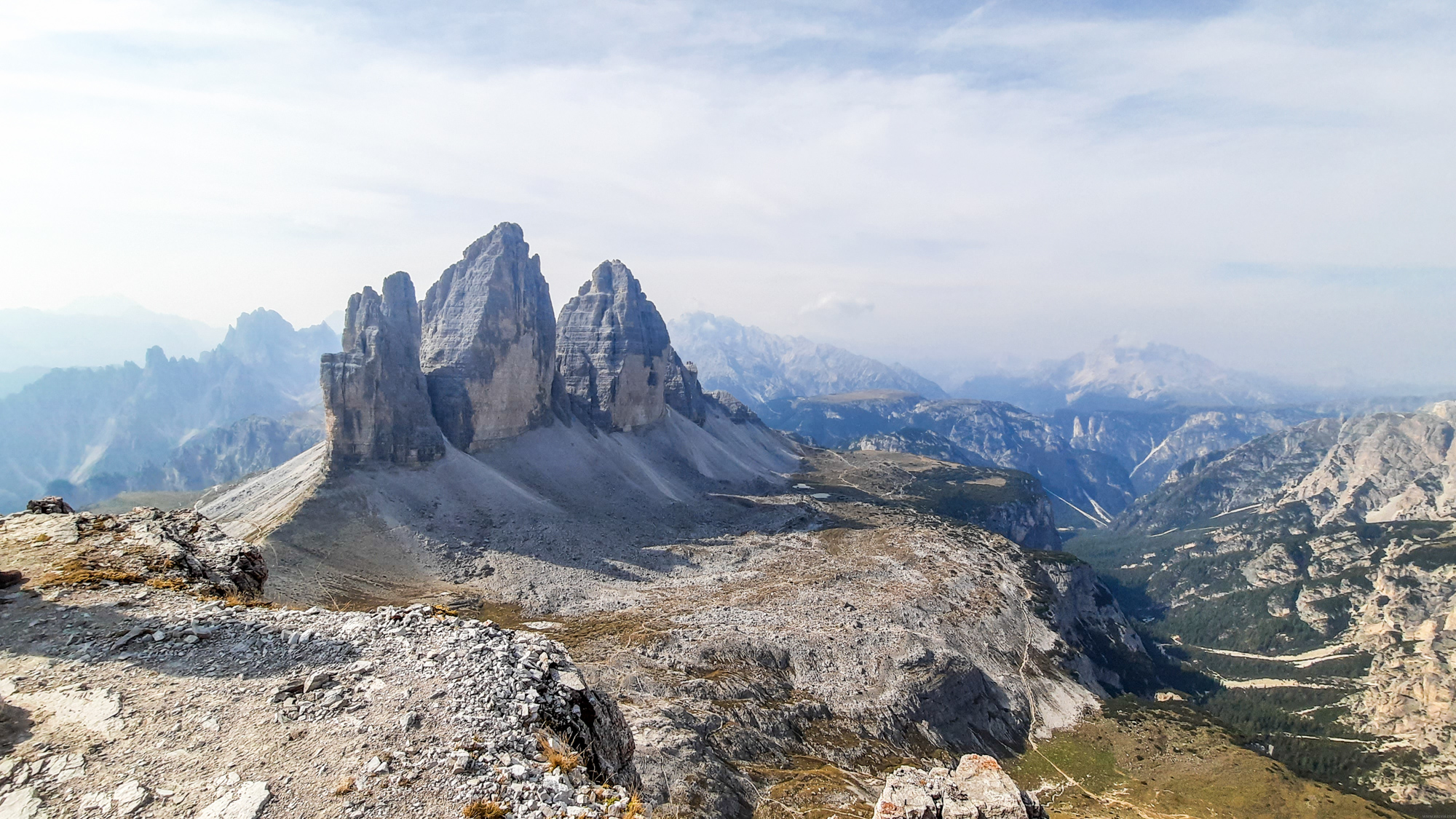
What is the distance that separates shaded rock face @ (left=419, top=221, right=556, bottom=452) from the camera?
94.4m

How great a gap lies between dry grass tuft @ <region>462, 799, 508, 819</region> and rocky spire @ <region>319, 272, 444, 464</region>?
76.9 metres

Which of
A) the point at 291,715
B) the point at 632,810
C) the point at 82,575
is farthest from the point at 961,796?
the point at 82,575

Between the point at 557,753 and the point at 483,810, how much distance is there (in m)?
1.94

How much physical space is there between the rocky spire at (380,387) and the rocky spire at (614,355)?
33567 millimetres

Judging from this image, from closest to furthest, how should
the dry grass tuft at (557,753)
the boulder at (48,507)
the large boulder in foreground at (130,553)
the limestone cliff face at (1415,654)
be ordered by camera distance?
the dry grass tuft at (557,753)
the large boulder in foreground at (130,553)
the boulder at (48,507)
the limestone cliff face at (1415,654)

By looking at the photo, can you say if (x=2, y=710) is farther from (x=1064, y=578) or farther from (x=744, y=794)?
(x=1064, y=578)

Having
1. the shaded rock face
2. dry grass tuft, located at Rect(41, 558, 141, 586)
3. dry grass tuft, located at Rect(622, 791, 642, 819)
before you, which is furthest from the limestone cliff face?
the shaded rock face

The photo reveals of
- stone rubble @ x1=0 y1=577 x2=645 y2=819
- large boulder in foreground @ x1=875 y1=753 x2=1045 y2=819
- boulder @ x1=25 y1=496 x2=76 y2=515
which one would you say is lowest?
large boulder in foreground @ x1=875 y1=753 x2=1045 y2=819

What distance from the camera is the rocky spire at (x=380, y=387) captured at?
7750cm

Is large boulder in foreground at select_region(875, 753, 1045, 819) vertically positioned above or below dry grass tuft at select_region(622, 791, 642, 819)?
below

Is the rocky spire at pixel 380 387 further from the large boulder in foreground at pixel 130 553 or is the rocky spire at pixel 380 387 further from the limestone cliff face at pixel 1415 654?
the limestone cliff face at pixel 1415 654

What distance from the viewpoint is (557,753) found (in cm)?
1291

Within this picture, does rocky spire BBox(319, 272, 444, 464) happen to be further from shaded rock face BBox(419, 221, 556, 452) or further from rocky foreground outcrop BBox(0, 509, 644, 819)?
rocky foreground outcrop BBox(0, 509, 644, 819)

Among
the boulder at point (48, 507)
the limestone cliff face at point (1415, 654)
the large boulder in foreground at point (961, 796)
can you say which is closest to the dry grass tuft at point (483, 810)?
the large boulder in foreground at point (961, 796)
